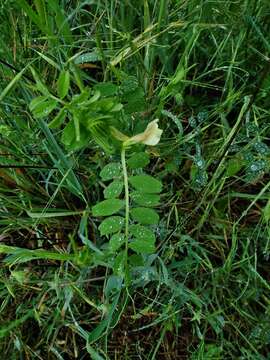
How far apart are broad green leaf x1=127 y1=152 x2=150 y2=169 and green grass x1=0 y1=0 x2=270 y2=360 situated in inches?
5.1

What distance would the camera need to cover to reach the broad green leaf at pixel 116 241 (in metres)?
0.89

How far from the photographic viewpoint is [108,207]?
90cm

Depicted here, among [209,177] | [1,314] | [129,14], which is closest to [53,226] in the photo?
[1,314]

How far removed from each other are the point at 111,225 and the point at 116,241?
1.2 inches

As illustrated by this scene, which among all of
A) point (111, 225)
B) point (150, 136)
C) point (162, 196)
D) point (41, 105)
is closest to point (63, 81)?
point (41, 105)

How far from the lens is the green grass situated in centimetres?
109

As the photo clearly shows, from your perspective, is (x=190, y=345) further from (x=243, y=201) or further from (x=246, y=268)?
(x=243, y=201)

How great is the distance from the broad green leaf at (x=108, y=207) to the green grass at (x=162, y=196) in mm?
171

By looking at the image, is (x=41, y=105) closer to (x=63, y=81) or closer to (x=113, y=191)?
(x=63, y=81)

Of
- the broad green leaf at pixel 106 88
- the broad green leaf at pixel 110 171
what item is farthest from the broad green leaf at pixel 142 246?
the broad green leaf at pixel 106 88

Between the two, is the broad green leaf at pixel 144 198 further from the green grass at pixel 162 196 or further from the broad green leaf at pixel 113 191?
the green grass at pixel 162 196

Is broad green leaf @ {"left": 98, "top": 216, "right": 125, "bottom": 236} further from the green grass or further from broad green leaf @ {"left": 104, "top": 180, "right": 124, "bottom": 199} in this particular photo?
the green grass

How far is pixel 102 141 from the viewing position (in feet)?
2.68

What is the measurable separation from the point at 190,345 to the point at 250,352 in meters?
0.14
